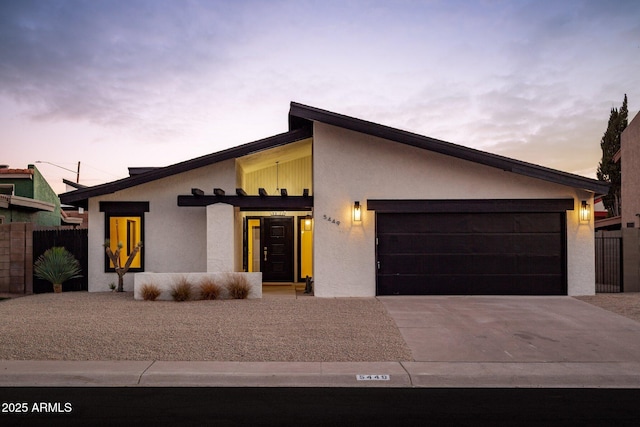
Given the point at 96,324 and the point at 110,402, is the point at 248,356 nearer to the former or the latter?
the point at 110,402

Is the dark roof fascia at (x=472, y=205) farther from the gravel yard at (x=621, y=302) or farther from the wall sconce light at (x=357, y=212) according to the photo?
the gravel yard at (x=621, y=302)

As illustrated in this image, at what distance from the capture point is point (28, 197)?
2377cm

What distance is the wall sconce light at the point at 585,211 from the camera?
1286 centimetres

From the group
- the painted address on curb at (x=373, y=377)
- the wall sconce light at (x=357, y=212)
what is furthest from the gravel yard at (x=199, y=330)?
the wall sconce light at (x=357, y=212)

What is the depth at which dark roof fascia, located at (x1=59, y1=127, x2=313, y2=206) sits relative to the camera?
13070 mm

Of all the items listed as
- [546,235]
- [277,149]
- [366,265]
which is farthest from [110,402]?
[546,235]

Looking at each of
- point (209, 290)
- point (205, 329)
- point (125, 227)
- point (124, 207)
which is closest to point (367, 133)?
point (209, 290)

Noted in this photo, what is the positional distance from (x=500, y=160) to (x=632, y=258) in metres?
5.13

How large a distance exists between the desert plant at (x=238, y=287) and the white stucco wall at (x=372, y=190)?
6.19ft

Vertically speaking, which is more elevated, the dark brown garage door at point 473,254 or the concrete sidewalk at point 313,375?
the dark brown garage door at point 473,254

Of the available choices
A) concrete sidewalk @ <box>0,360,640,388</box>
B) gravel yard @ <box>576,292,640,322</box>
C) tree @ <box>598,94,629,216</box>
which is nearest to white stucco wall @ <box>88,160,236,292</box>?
concrete sidewalk @ <box>0,360,640,388</box>

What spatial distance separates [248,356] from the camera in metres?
7.02

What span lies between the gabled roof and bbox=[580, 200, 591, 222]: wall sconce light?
0.52 meters

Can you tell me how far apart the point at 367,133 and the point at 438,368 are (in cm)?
752
